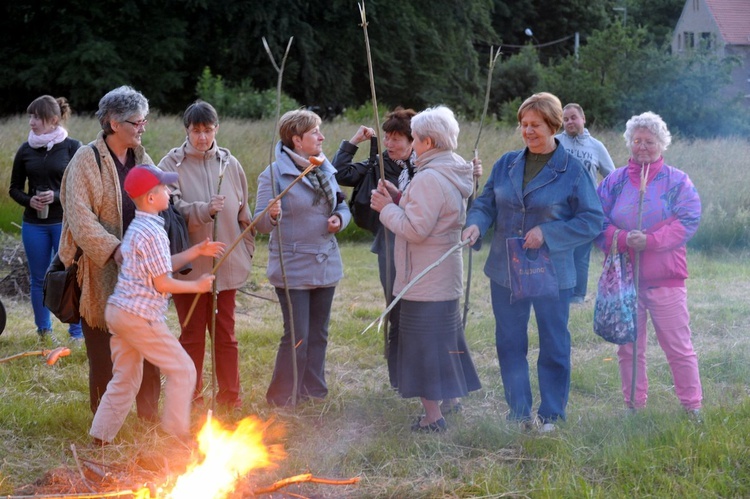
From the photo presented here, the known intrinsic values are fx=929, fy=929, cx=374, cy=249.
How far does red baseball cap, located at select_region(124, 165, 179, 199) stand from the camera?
4.41 m

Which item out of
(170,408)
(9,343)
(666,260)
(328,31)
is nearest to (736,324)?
(666,260)

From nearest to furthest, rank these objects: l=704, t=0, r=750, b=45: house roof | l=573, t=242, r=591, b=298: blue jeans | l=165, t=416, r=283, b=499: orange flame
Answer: l=165, t=416, r=283, b=499: orange flame → l=573, t=242, r=591, b=298: blue jeans → l=704, t=0, r=750, b=45: house roof

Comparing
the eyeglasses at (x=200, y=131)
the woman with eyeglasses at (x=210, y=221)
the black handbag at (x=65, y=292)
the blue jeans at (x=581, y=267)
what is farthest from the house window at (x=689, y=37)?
the black handbag at (x=65, y=292)

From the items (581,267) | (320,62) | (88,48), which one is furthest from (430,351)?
(320,62)

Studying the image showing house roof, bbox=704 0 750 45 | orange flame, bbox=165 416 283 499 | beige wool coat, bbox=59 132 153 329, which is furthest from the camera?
house roof, bbox=704 0 750 45

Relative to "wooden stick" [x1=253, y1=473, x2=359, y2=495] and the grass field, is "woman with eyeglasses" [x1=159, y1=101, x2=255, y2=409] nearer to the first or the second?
the grass field

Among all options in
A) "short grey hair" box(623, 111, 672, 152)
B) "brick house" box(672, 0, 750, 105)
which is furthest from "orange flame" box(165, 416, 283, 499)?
"brick house" box(672, 0, 750, 105)

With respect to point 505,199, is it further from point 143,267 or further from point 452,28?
point 452,28

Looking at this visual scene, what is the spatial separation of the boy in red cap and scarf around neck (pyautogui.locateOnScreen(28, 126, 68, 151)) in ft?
8.76

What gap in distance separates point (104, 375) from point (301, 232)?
4.52ft

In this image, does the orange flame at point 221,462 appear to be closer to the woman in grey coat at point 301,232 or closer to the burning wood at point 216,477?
the burning wood at point 216,477

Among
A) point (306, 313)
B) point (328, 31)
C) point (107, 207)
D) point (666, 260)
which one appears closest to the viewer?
point (107, 207)

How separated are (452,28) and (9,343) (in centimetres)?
2697

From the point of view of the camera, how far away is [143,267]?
446 cm
